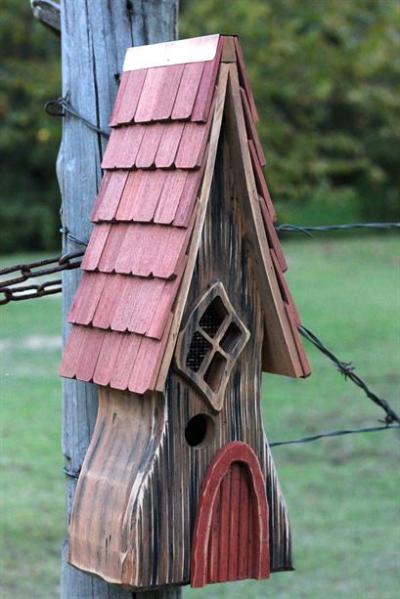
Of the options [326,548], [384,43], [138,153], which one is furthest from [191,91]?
[384,43]

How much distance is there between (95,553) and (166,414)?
332 mm

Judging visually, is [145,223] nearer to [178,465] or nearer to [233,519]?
[178,465]

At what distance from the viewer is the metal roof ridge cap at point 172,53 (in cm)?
241

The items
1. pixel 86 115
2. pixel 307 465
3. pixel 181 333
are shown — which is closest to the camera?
pixel 181 333

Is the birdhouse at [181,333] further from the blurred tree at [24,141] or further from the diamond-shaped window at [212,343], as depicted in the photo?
the blurred tree at [24,141]

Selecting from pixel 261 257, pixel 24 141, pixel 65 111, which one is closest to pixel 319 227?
pixel 261 257

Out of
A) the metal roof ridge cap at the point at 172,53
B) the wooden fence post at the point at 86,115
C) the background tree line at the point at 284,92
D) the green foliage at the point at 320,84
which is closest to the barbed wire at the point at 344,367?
the wooden fence post at the point at 86,115

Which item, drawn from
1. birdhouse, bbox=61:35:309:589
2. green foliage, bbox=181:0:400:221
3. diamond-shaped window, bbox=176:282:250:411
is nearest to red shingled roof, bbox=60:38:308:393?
birdhouse, bbox=61:35:309:589

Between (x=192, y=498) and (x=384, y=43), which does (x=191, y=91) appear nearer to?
(x=192, y=498)

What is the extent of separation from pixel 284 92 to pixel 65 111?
73.0 ft

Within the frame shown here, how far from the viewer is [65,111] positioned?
278 cm

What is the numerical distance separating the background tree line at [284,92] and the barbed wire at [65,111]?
805 inches

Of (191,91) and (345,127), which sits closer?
(191,91)

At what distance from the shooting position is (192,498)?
8.30 ft
